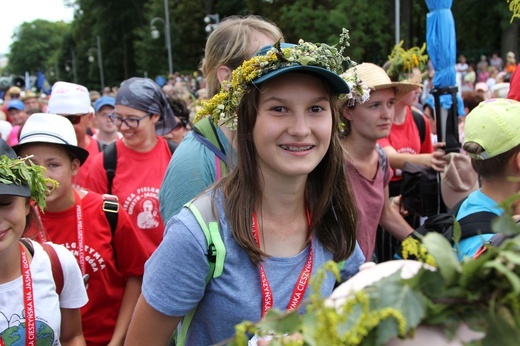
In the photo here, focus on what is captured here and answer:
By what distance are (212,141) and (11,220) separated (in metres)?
0.95

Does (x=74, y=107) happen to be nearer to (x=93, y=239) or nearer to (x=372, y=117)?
(x=93, y=239)

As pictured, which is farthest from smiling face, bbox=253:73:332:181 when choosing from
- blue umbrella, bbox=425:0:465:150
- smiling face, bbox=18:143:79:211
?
blue umbrella, bbox=425:0:465:150

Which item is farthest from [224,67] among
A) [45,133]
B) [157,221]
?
[157,221]

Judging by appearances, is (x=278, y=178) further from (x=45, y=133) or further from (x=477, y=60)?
(x=477, y=60)

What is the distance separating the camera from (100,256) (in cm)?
316

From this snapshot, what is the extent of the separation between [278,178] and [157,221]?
2258 millimetres

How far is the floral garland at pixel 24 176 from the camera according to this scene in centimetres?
257

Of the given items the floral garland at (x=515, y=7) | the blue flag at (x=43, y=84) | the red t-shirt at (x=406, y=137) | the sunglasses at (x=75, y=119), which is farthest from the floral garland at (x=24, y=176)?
the blue flag at (x=43, y=84)

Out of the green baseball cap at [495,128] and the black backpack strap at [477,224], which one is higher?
the green baseball cap at [495,128]

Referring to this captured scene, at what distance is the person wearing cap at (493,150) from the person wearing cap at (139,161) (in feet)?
7.56

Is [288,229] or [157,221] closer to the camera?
[288,229]

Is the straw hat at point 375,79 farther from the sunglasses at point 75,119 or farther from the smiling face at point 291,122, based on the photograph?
the sunglasses at point 75,119

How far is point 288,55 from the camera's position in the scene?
2.00 m

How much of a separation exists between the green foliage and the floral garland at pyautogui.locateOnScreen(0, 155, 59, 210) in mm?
1852
